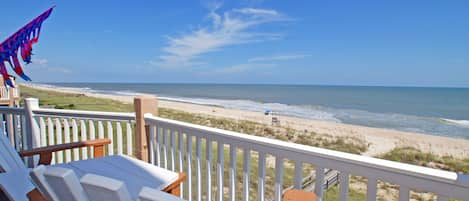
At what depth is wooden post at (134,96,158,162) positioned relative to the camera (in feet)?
8.04

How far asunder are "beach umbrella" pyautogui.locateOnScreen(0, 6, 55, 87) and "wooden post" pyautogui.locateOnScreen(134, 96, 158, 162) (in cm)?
102

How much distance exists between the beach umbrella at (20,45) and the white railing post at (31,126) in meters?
1.85

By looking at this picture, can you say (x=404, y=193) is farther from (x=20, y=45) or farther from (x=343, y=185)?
(x=20, y=45)

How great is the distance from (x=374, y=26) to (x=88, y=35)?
909 inches

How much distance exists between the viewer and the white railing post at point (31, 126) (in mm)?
3016

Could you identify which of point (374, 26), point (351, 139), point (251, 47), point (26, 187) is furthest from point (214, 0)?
point (251, 47)

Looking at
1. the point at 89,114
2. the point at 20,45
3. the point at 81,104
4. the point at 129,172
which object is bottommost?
the point at 81,104

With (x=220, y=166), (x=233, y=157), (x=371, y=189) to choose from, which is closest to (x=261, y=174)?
(x=233, y=157)

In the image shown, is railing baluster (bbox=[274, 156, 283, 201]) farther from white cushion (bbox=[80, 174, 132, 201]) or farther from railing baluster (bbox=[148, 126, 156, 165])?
railing baluster (bbox=[148, 126, 156, 165])

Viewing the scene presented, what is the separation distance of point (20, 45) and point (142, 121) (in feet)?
3.83

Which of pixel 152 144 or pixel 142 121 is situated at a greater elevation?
pixel 142 121

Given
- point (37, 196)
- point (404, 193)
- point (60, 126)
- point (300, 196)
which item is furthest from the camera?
point (60, 126)

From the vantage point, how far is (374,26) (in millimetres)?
23969

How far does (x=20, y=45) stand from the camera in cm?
144
